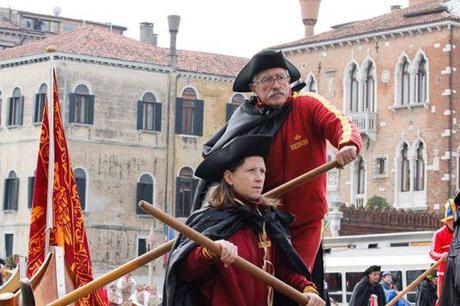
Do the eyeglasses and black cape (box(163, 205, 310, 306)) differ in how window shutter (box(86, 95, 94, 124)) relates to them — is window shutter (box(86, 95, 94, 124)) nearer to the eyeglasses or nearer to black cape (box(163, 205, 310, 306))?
the eyeglasses

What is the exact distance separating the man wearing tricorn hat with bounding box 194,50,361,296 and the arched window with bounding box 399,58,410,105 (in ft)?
140

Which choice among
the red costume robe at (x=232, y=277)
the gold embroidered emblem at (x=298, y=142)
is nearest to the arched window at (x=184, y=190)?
the gold embroidered emblem at (x=298, y=142)

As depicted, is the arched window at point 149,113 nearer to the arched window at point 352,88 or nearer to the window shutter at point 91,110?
the window shutter at point 91,110

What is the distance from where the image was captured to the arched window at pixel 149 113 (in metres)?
55.0

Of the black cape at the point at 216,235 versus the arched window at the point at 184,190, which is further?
the arched window at the point at 184,190

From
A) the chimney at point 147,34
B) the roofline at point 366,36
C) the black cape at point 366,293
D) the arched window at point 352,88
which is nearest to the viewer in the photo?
the black cape at point 366,293

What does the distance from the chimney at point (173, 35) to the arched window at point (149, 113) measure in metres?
1.44

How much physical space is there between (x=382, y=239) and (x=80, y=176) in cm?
2134

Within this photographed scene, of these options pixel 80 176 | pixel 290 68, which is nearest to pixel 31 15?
pixel 80 176

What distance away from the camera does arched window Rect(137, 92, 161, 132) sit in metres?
55.0

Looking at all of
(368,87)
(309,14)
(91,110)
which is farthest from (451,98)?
(91,110)

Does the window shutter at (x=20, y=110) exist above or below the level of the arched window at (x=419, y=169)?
above

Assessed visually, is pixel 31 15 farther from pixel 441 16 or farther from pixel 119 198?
pixel 441 16

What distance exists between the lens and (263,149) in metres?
6.82
